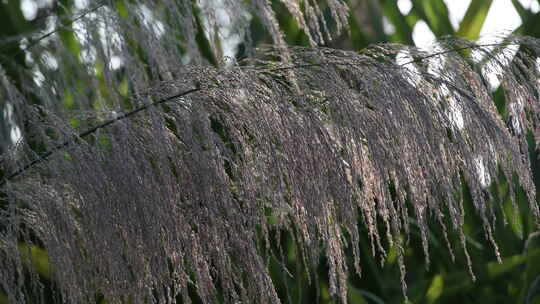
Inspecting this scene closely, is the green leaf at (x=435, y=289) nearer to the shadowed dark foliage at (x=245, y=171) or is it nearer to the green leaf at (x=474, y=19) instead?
the green leaf at (x=474, y=19)

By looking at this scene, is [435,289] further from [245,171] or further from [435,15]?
[245,171]

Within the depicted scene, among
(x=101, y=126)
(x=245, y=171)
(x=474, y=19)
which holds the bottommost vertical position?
(x=245, y=171)

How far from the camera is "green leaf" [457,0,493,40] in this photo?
12.7 ft

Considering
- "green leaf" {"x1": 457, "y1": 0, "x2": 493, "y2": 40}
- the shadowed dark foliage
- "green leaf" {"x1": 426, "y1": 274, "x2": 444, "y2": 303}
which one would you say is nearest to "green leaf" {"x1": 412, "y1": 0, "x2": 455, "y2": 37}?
"green leaf" {"x1": 457, "y1": 0, "x2": 493, "y2": 40}

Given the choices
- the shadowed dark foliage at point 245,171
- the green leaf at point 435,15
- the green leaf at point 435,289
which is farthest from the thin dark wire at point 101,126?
the green leaf at point 435,15

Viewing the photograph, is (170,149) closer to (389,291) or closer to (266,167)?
(266,167)

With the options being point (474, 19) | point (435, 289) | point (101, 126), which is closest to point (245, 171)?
point (101, 126)

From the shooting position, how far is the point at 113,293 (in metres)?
1.57

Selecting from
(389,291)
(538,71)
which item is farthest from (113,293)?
(389,291)

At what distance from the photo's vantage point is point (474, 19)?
3885mm

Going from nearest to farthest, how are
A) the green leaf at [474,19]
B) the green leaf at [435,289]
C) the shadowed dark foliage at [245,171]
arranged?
the shadowed dark foliage at [245,171] < the green leaf at [435,289] < the green leaf at [474,19]

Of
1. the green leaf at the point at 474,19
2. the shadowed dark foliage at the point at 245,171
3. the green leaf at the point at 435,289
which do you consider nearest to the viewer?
the shadowed dark foliage at the point at 245,171

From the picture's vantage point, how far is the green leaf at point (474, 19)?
3.88 m

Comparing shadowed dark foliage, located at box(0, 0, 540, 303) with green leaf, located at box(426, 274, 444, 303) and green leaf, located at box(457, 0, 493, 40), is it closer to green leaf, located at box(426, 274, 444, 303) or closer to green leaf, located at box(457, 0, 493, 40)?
green leaf, located at box(426, 274, 444, 303)
